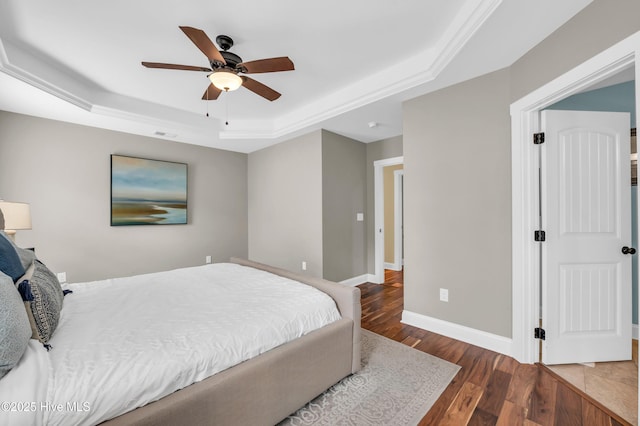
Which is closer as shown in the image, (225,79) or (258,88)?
(225,79)

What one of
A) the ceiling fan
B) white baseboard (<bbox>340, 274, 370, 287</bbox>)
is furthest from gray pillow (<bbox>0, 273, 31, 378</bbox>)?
white baseboard (<bbox>340, 274, 370, 287</bbox>)

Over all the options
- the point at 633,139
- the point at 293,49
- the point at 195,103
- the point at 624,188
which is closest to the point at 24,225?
the point at 195,103

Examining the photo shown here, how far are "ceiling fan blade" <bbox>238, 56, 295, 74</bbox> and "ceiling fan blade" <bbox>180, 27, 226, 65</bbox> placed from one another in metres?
0.18

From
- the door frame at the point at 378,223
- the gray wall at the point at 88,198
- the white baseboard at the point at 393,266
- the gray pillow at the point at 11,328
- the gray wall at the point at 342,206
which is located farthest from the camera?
the white baseboard at the point at 393,266

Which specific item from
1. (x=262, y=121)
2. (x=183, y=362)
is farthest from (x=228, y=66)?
(x=262, y=121)

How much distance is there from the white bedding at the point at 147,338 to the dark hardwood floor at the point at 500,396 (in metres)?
0.95

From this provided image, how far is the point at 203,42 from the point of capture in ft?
5.65

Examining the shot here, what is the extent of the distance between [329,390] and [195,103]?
3.59 metres

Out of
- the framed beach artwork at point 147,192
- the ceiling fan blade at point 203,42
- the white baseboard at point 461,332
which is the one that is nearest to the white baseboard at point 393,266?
the white baseboard at point 461,332

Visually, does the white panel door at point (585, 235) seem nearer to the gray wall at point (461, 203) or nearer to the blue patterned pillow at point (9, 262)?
the gray wall at point (461, 203)

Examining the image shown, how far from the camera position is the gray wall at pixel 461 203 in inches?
90.0

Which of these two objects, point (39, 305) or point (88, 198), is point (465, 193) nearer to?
point (39, 305)

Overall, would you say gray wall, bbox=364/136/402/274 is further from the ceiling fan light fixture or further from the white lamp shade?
the white lamp shade

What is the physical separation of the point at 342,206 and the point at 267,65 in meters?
2.47
